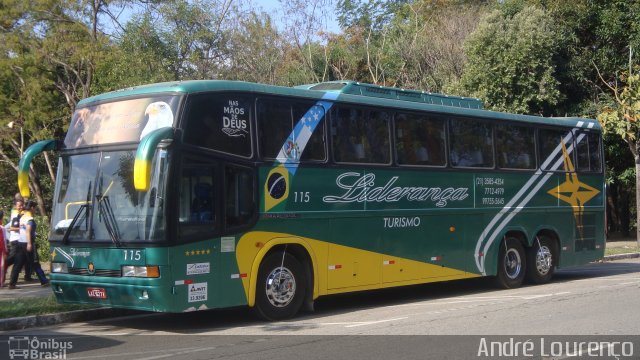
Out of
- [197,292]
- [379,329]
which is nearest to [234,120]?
[197,292]

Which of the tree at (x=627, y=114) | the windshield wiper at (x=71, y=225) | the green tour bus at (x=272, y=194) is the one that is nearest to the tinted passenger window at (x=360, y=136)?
the green tour bus at (x=272, y=194)

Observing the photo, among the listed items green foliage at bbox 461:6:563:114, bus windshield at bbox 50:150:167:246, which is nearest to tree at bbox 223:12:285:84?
green foliage at bbox 461:6:563:114

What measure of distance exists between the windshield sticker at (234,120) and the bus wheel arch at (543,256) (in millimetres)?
8428

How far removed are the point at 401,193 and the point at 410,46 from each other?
1983 cm

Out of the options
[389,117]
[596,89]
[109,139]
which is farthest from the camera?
[596,89]

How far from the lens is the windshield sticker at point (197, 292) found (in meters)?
10.2

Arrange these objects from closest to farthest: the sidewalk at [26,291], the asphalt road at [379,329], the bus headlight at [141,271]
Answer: the asphalt road at [379,329] < the bus headlight at [141,271] < the sidewalk at [26,291]

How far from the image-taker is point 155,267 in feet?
32.6

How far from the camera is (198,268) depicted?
10.3 meters

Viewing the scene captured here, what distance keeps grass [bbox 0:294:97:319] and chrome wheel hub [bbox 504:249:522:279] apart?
28.9 ft

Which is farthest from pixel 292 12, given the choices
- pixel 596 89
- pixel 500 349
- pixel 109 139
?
pixel 500 349

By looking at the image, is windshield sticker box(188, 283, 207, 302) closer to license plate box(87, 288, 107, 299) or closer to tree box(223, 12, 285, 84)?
license plate box(87, 288, 107, 299)

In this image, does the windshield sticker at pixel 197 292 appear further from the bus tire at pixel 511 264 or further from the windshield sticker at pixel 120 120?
the bus tire at pixel 511 264

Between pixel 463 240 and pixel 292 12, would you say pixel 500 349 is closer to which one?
pixel 463 240
